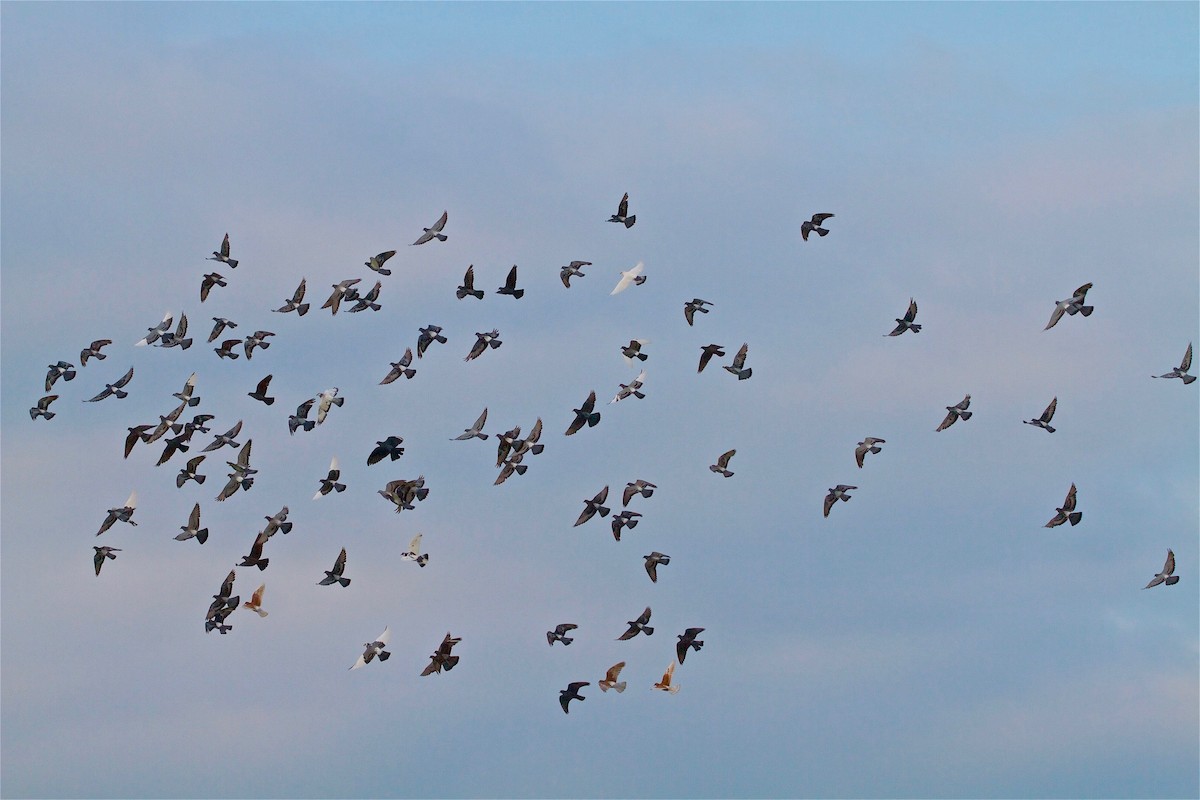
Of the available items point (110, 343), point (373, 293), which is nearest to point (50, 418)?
point (110, 343)

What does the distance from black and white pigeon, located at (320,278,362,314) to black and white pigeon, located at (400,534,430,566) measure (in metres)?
9.41

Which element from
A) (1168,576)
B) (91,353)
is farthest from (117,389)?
(1168,576)

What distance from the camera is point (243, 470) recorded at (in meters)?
74.9

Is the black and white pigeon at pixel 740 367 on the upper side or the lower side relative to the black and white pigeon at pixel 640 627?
upper

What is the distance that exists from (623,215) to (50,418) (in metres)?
24.3

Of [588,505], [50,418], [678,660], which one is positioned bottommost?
[678,660]

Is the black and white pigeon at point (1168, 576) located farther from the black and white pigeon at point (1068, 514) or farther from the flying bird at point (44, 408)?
the flying bird at point (44, 408)

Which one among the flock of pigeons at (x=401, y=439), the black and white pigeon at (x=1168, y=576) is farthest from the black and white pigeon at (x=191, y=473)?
the black and white pigeon at (x=1168, y=576)

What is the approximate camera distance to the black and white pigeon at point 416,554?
7325 centimetres

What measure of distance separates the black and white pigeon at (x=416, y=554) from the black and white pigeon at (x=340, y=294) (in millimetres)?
9413

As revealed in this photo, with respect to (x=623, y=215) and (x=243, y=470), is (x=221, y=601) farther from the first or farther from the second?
(x=623, y=215)

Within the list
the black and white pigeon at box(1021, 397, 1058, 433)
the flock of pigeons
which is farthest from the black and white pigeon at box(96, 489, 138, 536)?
the black and white pigeon at box(1021, 397, 1058, 433)

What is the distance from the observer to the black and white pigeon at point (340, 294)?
75750mm

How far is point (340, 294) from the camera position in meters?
76.1
